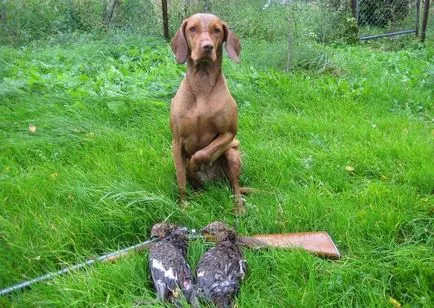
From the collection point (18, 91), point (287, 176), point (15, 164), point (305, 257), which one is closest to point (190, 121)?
point (287, 176)

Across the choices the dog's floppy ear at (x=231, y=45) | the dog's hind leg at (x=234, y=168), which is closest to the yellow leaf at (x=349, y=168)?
the dog's hind leg at (x=234, y=168)

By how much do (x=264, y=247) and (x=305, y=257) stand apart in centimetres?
26

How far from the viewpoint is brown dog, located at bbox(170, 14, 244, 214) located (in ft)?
11.8

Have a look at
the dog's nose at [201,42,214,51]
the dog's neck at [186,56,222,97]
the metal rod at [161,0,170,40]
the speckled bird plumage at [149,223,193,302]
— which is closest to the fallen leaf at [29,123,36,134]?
the dog's neck at [186,56,222,97]

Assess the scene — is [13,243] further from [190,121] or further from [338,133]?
[338,133]

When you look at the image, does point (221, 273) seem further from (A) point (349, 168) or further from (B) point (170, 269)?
(A) point (349, 168)

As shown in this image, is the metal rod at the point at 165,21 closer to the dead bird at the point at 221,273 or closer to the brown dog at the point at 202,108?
the brown dog at the point at 202,108

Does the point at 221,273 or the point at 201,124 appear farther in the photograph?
the point at 201,124

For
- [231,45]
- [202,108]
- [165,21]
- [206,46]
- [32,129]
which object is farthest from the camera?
[165,21]

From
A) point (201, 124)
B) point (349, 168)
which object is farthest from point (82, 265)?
point (349, 168)

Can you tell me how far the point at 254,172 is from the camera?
4.16 metres

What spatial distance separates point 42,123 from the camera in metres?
4.85

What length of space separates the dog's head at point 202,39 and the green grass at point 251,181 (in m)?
0.94

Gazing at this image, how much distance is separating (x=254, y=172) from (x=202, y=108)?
83cm
